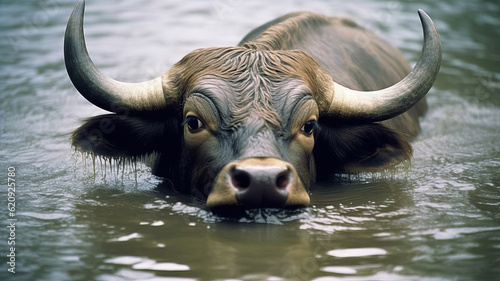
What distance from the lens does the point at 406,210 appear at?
5984 mm

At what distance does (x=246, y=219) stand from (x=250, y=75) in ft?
4.11

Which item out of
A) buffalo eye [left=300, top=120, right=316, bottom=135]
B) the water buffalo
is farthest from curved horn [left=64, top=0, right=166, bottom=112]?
buffalo eye [left=300, top=120, right=316, bottom=135]

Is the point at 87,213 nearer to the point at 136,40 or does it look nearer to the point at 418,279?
the point at 418,279

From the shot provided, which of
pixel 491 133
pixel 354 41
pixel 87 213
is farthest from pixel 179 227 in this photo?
pixel 491 133

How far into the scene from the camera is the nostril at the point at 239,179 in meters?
5.23

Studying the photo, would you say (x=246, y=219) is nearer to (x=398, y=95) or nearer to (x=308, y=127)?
(x=308, y=127)

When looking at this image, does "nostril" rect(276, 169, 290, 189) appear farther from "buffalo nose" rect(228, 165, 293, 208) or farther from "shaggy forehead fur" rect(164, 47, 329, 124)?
"shaggy forehead fur" rect(164, 47, 329, 124)

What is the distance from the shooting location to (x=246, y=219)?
564cm

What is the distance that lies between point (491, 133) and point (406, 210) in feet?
11.8

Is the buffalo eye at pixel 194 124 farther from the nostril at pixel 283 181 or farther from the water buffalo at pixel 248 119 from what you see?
the nostril at pixel 283 181

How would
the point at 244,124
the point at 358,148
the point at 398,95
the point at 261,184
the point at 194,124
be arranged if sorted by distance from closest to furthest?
the point at 261,184 < the point at 244,124 < the point at 194,124 < the point at 398,95 < the point at 358,148

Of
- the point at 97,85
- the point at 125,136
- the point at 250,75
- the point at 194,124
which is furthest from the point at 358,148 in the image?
the point at 97,85

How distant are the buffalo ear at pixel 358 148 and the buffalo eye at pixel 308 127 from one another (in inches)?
17.7

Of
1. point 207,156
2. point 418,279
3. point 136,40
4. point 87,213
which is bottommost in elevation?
point 418,279
